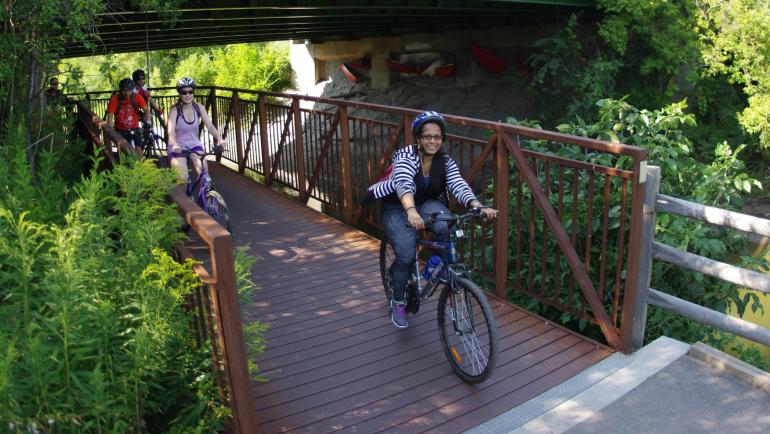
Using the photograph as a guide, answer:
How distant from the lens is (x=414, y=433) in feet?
12.9

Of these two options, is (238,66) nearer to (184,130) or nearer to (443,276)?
(184,130)

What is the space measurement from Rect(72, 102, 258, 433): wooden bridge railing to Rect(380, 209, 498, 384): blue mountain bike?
152 cm

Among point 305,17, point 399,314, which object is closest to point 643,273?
point 399,314

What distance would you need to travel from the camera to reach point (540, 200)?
5262 mm

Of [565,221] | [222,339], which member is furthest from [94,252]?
[565,221]

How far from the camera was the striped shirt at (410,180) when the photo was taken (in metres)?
4.64

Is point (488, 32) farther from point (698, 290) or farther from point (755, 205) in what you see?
point (698, 290)

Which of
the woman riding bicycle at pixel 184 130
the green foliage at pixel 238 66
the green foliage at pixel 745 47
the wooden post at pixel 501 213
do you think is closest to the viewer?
the wooden post at pixel 501 213

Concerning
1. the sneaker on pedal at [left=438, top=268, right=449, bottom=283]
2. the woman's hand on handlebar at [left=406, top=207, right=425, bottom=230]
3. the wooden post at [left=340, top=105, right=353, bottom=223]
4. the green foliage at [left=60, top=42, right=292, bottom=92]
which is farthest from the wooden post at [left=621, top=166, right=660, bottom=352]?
the green foliage at [left=60, top=42, right=292, bottom=92]

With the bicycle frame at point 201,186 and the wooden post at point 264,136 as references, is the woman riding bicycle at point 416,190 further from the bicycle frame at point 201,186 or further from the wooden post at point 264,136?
the wooden post at point 264,136

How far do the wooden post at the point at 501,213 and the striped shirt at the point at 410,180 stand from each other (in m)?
0.75

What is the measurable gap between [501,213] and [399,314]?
1.21 metres

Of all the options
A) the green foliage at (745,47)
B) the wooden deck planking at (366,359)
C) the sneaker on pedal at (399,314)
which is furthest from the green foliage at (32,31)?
the green foliage at (745,47)

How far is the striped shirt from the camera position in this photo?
4645 millimetres
